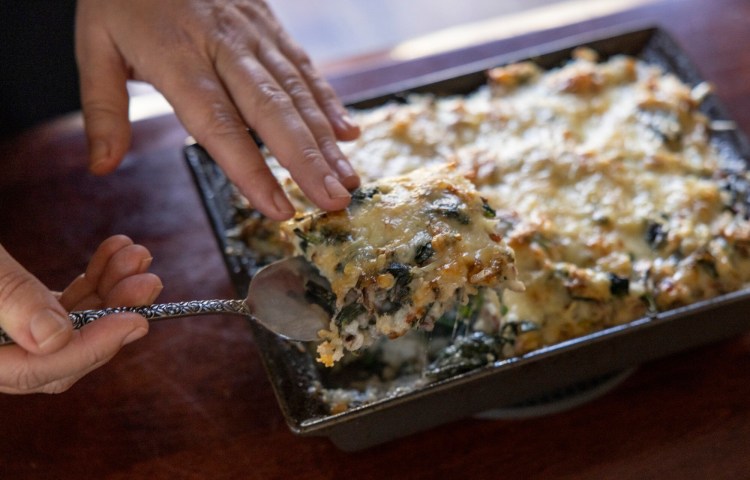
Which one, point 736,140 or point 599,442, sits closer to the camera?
point 599,442

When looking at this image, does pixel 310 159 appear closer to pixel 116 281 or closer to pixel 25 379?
pixel 116 281

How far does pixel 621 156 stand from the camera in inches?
92.0

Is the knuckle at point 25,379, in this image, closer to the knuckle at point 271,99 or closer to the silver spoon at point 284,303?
the silver spoon at point 284,303

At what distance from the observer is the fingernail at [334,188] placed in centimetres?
177

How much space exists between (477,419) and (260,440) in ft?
1.89

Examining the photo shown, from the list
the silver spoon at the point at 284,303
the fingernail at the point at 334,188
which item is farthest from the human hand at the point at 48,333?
the fingernail at the point at 334,188

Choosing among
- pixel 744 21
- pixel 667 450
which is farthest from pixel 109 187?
pixel 744 21

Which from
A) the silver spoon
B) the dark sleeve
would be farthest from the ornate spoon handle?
the dark sleeve

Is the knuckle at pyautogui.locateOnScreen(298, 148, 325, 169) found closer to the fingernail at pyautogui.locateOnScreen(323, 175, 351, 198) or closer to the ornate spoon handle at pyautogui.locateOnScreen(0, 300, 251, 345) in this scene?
the fingernail at pyautogui.locateOnScreen(323, 175, 351, 198)

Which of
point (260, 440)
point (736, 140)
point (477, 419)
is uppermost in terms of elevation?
point (736, 140)

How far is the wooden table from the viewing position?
194cm

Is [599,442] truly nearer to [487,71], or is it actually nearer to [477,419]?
[477,419]

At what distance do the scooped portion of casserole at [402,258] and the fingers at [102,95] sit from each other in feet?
2.09

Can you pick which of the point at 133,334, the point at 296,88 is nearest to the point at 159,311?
the point at 133,334
